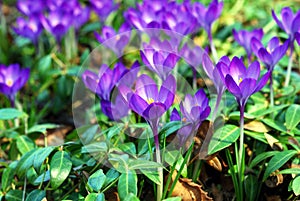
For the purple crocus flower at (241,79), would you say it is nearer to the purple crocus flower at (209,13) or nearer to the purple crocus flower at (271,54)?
the purple crocus flower at (271,54)

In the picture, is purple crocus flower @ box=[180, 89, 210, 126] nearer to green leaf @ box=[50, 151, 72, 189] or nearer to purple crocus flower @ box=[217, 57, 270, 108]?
purple crocus flower @ box=[217, 57, 270, 108]

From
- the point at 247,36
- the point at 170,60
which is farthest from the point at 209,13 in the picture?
the point at 170,60

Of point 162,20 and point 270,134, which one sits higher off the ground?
point 162,20

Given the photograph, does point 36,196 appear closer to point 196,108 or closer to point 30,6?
point 196,108

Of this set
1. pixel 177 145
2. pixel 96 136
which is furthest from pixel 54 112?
pixel 177 145

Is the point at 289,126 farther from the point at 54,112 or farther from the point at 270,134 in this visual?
the point at 54,112

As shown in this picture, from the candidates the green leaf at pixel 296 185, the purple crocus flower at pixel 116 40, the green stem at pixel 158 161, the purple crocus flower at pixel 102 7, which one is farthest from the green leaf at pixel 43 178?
the purple crocus flower at pixel 102 7
